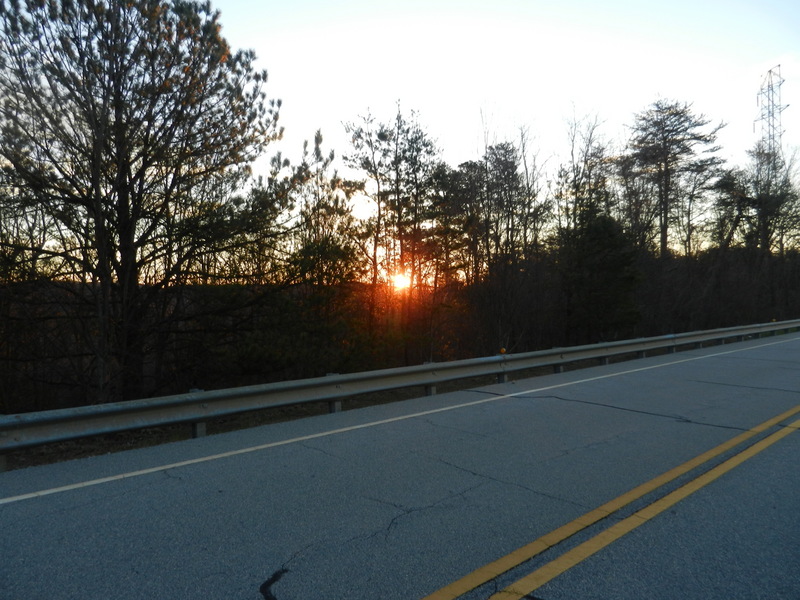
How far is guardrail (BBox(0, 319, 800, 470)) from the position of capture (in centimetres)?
619

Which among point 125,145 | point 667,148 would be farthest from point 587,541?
point 667,148

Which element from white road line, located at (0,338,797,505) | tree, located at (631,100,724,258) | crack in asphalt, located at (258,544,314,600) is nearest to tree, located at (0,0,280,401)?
white road line, located at (0,338,797,505)

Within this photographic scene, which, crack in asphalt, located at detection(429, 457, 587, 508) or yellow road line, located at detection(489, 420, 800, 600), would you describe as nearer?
yellow road line, located at detection(489, 420, 800, 600)

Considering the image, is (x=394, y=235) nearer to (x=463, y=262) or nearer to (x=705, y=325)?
(x=463, y=262)

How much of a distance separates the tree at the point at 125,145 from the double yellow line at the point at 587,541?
25.8 ft

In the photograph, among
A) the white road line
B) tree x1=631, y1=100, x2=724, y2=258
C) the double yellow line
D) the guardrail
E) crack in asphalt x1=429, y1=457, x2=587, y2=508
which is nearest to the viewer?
the double yellow line

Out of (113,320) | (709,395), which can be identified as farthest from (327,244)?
(709,395)

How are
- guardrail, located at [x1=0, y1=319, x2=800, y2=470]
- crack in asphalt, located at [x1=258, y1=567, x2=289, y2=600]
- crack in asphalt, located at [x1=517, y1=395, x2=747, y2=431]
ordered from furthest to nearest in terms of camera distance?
crack in asphalt, located at [x1=517, y1=395, x2=747, y2=431] → guardrail, located at [x1=0, y1=319, x2=800, y2=470] → crack in asphalt, located at [x1=258, y1=567, x2=289, y2=600]

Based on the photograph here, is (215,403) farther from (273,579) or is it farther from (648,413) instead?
(648,413)

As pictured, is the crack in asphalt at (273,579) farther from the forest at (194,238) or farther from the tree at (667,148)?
the tree at (667,148)

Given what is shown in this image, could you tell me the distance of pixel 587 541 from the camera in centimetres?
424

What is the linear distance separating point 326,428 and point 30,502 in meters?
3.45

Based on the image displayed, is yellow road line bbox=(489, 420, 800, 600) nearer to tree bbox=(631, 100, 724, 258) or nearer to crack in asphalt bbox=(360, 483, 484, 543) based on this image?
crack in asphalt bbox=(360, 483, 484, 543)

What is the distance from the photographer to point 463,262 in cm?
2341
